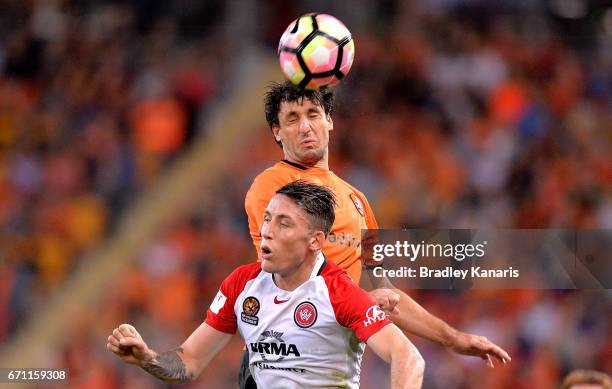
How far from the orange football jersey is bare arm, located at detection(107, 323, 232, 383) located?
0.54m

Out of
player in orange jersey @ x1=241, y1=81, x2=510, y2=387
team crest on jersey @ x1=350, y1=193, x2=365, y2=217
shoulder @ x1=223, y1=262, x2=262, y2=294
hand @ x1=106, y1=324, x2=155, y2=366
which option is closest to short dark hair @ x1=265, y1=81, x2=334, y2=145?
player in orange jersey @ x1=241, y1=81, x2=510, y2=387

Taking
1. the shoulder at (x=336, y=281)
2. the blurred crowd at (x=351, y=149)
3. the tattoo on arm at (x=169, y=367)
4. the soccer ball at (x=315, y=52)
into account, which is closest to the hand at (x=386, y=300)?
the shoulder at (x=336, y=281)

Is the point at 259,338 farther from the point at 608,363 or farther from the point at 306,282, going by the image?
the point at 608,363

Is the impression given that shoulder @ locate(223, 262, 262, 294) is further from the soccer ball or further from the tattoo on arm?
the soccer ball

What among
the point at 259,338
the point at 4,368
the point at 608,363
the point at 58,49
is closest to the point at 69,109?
the point at 58,49

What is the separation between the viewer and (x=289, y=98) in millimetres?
5113

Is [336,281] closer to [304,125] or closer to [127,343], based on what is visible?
[127,343]

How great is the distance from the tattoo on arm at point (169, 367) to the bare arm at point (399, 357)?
80 centimetres

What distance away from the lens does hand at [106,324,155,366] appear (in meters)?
3.88

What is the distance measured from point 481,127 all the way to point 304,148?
16.6 ft

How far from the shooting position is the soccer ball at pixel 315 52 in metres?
5.41

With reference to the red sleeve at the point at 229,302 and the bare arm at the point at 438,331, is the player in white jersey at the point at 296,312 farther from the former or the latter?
the bare arm at the point at 438,331

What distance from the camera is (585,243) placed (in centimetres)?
793

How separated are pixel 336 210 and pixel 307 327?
32.6 inches
